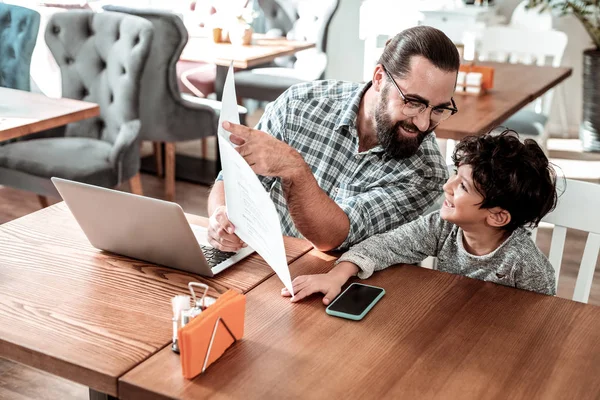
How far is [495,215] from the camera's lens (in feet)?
5.08

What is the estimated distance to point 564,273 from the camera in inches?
129

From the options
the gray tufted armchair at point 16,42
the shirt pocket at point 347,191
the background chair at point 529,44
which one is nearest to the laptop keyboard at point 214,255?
the shirt pocket at point 347,191

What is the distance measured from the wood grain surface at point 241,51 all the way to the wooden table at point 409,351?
2.53 meters

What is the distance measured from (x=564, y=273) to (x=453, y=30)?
7.99ft

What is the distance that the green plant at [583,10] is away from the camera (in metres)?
4.91

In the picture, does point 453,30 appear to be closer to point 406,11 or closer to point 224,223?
point 406,11

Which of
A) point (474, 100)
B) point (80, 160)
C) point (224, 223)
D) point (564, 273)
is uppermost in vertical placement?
point (224, 223)

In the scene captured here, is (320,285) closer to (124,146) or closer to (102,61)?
(124,146)

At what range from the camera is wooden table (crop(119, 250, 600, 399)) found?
1.12 meters

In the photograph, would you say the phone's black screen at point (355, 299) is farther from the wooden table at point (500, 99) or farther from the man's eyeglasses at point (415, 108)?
the wooden table at point (500, 99)

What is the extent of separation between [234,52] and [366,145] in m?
2.29

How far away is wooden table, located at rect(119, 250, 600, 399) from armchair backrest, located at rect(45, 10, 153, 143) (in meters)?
1.87

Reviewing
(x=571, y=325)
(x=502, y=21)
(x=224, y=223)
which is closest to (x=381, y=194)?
(x=224, y=223)

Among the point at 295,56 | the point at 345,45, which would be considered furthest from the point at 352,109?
the point at 345,45
